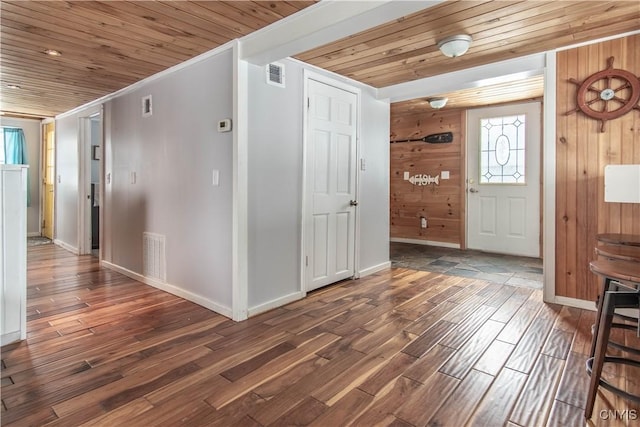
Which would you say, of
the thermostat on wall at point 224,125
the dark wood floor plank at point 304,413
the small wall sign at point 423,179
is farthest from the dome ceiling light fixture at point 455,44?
the small wall sign at point 423,179

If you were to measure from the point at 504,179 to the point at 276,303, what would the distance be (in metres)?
4.24

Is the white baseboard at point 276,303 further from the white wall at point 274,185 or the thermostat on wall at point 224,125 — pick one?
the thermostat on wall at point 224,125

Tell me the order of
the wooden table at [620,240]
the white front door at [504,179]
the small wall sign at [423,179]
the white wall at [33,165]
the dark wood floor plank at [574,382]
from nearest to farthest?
the dark wood floor plank at [574,382]
the wooden table at [620,240]
the white front door at [504,179]
the small wall sign at [423,179]
the white wall at [33,165]

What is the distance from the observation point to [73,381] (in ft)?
6.25

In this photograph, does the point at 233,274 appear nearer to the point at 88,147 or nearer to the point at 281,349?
the point at 281,349

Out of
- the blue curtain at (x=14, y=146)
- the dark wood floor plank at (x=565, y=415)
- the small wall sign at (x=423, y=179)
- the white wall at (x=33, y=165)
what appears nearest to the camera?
the dark wood floor plank at (x=565, y=415)

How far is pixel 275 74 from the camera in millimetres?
2986

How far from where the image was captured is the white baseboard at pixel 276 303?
288 centimetres

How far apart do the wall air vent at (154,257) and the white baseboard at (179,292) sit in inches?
2.2

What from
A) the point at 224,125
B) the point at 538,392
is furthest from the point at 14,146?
the point at 538,392

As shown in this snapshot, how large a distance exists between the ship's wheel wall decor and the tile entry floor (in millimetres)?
1765

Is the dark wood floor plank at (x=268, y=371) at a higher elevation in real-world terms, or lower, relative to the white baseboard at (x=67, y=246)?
lower

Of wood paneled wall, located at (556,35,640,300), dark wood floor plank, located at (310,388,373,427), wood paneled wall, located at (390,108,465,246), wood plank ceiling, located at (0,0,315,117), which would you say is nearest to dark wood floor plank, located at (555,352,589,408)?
dark wood floor plank, located at (310,388,373,427)

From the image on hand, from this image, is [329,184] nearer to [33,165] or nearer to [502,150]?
[502,150]
